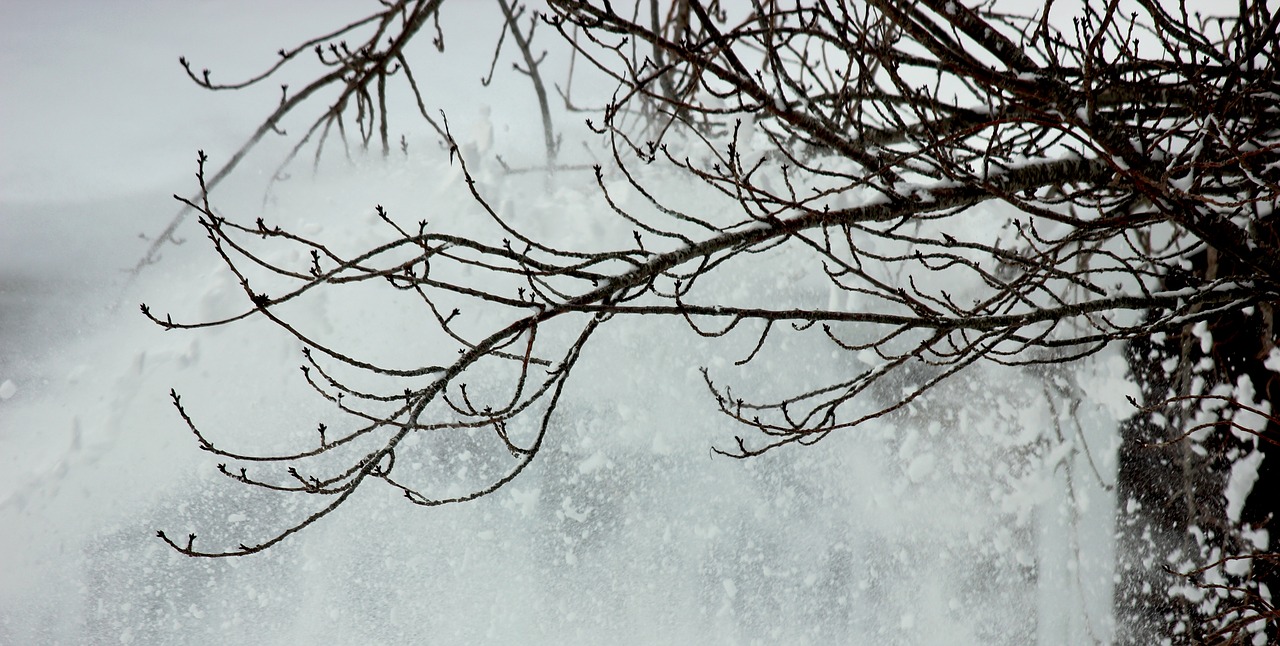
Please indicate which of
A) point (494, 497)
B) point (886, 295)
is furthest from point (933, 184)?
point (494, 497)

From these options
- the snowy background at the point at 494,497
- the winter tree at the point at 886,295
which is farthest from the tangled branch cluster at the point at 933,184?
the snowy background at the point at 494,497

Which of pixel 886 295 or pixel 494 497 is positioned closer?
pixel 886 295

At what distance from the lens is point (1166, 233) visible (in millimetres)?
3525

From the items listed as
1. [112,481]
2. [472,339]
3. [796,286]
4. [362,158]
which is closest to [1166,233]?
[796,286]

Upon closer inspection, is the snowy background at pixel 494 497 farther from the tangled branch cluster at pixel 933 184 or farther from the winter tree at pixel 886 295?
the tangled branch cluster at pixel 933 184

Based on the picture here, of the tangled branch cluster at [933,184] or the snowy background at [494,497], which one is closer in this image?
the tangled branch cluster at [933,184]

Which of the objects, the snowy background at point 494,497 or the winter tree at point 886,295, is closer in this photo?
the winter tree at point 886,295

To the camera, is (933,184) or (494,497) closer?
(933,184)

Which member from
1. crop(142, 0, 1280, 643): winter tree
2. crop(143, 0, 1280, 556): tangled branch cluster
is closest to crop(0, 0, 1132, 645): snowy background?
crop(142, 0, 1280, 643): winter tree

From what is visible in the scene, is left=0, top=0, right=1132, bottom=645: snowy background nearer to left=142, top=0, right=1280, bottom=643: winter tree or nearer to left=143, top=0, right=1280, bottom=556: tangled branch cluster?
left=142, top=0, right=1280, bottom=643: winter tree

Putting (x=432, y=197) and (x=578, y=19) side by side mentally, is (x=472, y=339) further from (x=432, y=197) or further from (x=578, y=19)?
(x=578, y=19)

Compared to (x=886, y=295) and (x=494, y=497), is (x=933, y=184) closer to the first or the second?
(x=886, y=295)

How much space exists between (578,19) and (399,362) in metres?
2.77

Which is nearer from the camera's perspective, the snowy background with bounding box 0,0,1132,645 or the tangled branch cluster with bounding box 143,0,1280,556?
the tangled branch cluster with bounding box 143,0,1280,556
